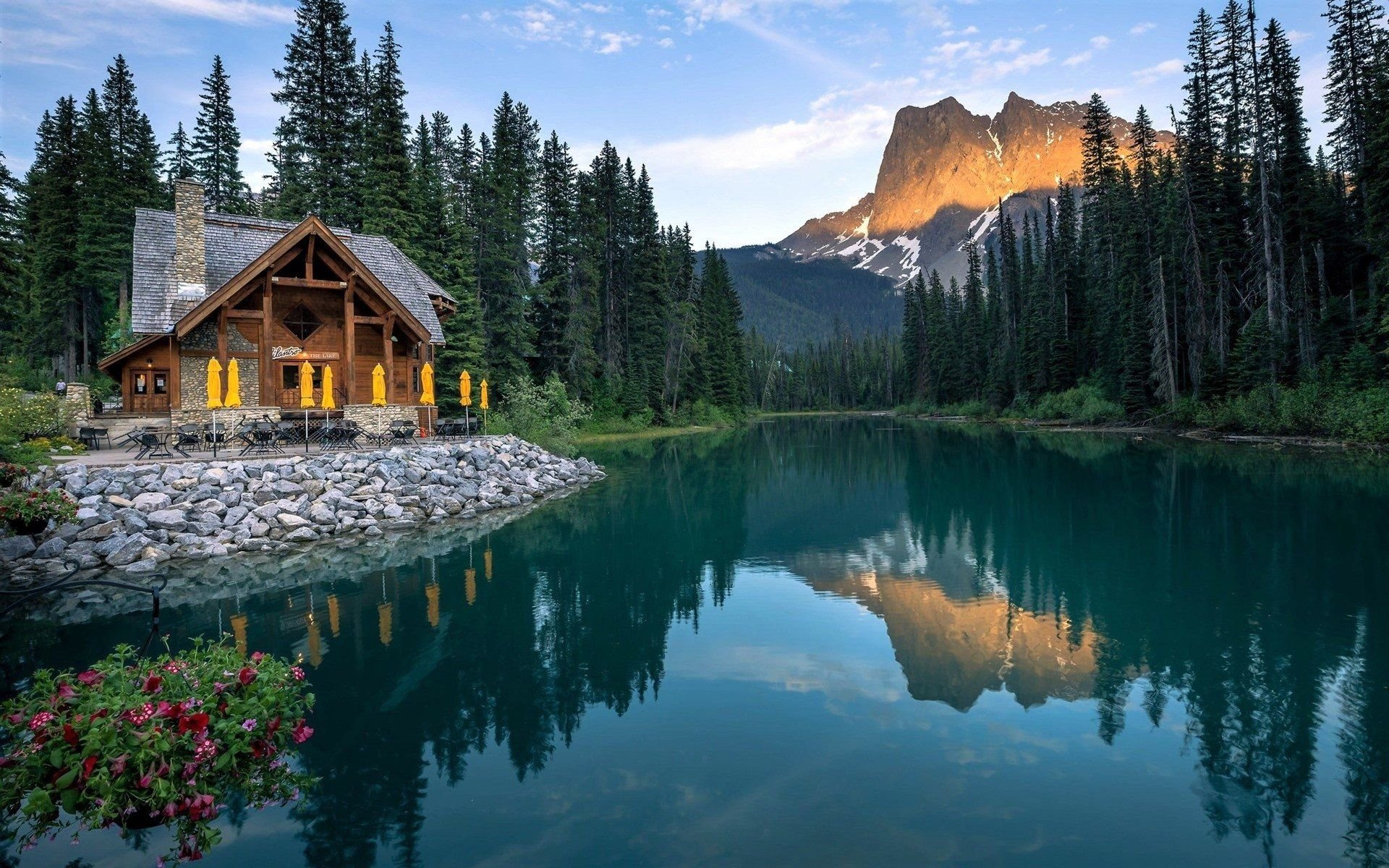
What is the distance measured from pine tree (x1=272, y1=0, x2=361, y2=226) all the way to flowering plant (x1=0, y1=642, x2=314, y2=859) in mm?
35854

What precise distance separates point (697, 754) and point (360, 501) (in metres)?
14.4

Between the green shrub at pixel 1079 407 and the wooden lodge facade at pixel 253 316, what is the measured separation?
147ft

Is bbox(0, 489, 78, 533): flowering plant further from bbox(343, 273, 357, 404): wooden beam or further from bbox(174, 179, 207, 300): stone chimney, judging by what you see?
bbox(174, 179, 207, 300): stone chimney

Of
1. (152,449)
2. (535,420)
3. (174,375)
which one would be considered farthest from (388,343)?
(535,420)

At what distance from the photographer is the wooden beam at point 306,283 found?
2312 cm

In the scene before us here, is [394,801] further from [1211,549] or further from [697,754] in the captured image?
[1211,549]

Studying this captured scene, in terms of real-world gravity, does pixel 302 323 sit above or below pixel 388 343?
above

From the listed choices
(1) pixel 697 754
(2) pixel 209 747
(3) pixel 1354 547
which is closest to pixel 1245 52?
(3) pixel 1354 547

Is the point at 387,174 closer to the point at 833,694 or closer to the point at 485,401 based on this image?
the point at 485,401

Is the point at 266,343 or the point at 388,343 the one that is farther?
the point at 388,343

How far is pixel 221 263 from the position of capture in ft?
84.5

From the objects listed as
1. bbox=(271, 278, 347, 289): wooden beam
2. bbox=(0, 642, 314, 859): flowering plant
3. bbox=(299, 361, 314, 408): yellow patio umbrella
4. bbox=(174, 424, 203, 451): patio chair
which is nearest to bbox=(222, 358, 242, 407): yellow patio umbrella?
bbox=(174, 424, 203, 451): patio chair

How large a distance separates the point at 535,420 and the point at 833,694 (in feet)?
85.1

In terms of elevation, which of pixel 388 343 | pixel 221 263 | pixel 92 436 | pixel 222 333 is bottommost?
pixel 92 436
